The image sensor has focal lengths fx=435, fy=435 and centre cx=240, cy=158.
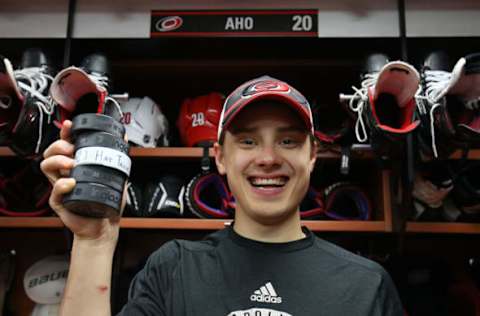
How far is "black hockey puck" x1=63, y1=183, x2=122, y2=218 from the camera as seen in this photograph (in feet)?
1.93

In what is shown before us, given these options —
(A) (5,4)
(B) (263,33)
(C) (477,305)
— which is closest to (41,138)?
(A) (5,4)

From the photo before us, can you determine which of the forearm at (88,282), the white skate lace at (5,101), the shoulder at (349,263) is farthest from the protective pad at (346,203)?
the white skate lace at (5,101)

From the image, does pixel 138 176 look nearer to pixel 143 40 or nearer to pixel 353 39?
pixel 143 40

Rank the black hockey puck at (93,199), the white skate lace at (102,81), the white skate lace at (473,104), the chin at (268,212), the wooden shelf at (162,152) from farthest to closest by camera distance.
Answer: the wooden shelf at (162,152), the white skate lace at (102,81), the white skate lace at (473,104), the chin at (268,212), the black hockey puck at (93,199)

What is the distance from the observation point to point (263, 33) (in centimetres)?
126

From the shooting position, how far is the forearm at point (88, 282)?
63 centimetres

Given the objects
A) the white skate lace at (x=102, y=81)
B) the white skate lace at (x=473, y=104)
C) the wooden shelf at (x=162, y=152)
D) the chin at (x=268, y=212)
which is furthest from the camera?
the wooden shelf at (x=162, y=152)

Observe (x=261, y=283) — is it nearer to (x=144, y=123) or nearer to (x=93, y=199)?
(x=93, y=199)

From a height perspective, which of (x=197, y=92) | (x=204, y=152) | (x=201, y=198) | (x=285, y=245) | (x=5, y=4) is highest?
(x=5, y=4)

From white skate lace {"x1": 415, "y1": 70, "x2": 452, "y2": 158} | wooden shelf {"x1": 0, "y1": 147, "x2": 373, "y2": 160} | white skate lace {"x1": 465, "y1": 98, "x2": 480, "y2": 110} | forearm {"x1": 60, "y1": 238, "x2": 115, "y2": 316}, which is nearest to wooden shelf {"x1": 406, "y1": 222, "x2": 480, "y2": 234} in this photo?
white skate lace {"x1": 415, "y1": 70, "x2": 452, "y2": 158}

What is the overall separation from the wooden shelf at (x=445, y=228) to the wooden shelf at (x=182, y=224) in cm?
9

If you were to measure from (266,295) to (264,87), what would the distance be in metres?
0.35

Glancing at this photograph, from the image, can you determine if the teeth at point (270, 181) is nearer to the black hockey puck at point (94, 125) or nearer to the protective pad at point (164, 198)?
the black hockey puck at point (94, 125)

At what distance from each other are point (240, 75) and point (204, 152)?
415mm
